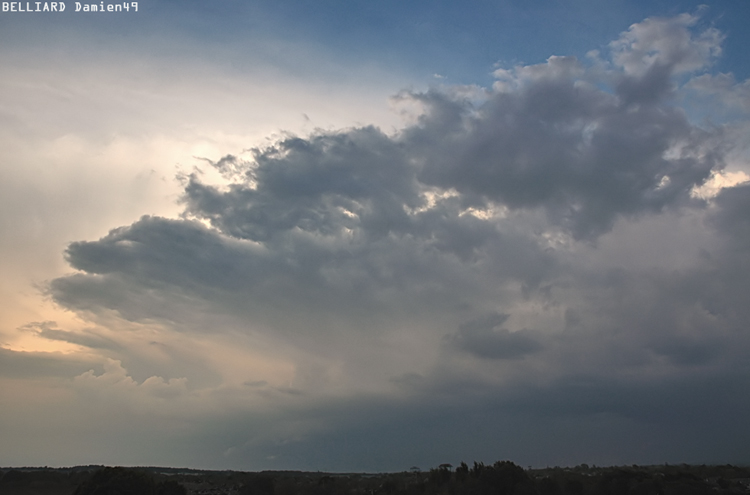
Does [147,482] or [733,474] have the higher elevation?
[147,482]

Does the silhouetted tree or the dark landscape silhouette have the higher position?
the silhouetted tree

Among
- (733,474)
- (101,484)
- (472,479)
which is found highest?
(101,484)

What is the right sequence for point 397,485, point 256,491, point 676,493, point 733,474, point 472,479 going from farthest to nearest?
1. point 733,474
2. point 397,485
3. point 256,491
4. point 472,479
5. point 676,493

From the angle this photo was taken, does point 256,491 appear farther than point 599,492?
Yes

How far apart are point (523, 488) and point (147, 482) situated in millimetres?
34005

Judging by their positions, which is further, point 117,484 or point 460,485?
point 460,485

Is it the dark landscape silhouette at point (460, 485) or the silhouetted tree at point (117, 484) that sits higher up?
the silhouetted tree at point (117, 484)

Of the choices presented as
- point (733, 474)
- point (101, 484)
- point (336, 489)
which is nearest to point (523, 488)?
point (336, 489)

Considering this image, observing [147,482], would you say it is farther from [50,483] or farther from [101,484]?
[50,483]

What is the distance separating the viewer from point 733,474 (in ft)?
227

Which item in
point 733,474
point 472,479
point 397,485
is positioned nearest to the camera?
point 472,479

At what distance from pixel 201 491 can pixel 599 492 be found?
48.6 m

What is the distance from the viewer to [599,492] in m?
48.4

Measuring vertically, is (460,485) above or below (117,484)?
below
